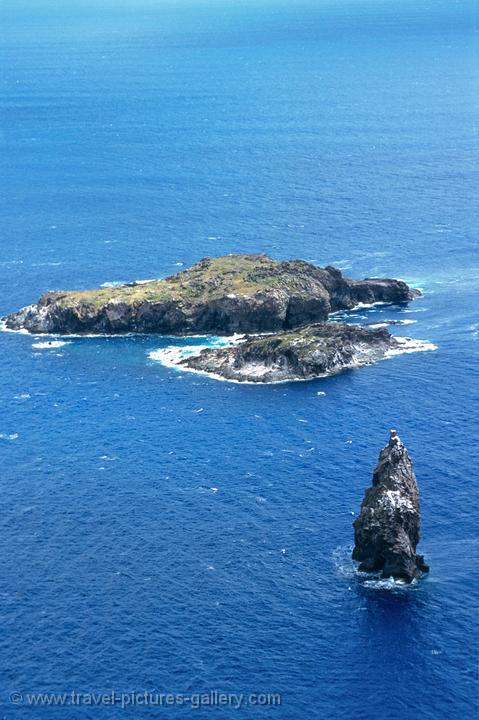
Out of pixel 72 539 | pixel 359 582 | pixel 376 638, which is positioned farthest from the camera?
pixel 72 539

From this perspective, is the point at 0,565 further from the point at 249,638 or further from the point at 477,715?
the point at 477,715

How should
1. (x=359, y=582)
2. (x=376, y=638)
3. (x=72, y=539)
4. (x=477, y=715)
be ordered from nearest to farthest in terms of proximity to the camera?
(x=477, y=715), (x=376, y=638), (x=359, y=582), (x=72, y=539)

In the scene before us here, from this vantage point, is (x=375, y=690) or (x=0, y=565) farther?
(x=0, y=565)

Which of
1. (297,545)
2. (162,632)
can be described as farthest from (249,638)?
(297,545)

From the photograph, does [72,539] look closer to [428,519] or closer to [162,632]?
[162,632]

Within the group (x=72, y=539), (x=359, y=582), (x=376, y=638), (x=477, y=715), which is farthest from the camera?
(x=72, y=539)

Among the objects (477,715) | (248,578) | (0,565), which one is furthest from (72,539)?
(477,715)
